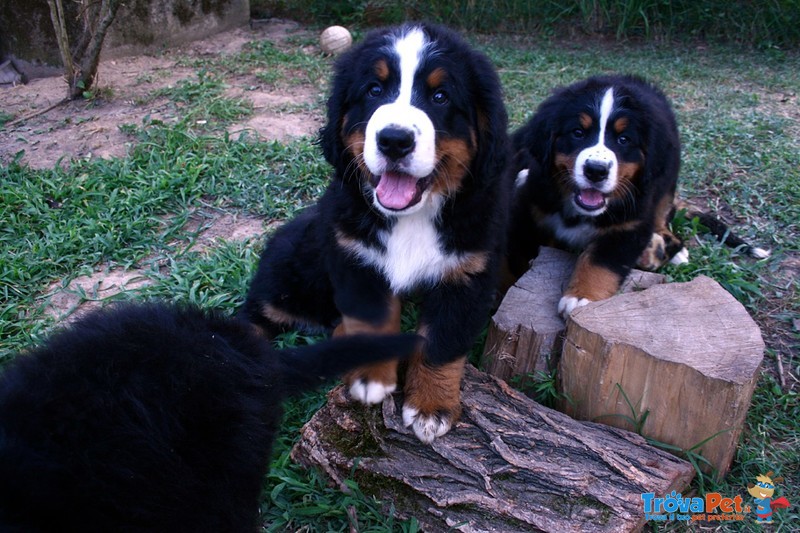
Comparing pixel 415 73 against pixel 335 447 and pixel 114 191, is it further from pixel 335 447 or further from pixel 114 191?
pixel 114 191

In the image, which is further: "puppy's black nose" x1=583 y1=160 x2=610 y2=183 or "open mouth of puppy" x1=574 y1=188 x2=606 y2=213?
"open mouth of puppy" x1=574 y1=188 x2=606 y2=213

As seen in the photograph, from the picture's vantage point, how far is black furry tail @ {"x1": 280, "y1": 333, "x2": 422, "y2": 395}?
166 cm

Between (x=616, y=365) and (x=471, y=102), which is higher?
(x=471, y=102)

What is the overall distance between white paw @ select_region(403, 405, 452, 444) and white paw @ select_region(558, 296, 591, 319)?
746mm

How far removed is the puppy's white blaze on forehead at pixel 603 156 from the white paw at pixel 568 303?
0.51 meters

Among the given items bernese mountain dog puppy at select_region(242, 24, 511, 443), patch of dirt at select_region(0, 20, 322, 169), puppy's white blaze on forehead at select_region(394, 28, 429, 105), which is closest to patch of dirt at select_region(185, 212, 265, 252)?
patch of dirt at select_region(0, 20, 322, 169)

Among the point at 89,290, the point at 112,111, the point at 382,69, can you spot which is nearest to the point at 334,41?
the point at 112,111

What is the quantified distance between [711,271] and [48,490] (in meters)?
3.00

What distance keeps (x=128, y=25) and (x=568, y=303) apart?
17.4 ft

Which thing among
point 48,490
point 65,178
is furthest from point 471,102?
point 65,178

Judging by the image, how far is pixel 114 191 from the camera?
3783 mm

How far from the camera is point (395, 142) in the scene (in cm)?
195

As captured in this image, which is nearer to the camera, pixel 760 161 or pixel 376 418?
pixel 376 418

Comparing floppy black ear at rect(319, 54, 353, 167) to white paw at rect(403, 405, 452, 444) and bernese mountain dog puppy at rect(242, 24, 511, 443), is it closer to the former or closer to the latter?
bernese mountain dog puppy at rect(242, 24, 511, 443)
